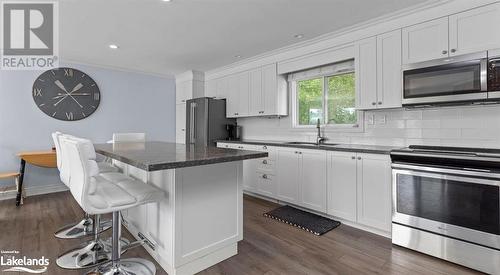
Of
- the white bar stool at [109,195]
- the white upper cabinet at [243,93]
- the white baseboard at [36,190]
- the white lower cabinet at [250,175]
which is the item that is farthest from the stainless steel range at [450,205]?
the white baseboard at [36,190]

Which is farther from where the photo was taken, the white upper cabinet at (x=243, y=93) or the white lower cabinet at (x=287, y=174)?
the white upper cabinet at (x=243, y=93)

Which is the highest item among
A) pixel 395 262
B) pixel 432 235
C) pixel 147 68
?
pixel 147 68

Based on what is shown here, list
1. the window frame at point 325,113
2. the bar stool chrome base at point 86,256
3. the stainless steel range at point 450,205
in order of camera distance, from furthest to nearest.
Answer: the window frame at point 325,113 → the bar stool chrome base at point 86,256 → the stainless steel range at point 450,205

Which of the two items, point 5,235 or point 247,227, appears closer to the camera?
point 5,235

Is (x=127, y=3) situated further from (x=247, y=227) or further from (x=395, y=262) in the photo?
(x=395, y=262)

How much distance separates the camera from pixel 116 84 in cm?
511

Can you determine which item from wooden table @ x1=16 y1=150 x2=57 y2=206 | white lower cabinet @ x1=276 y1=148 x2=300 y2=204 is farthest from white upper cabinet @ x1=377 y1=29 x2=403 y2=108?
wooden table @ x1=16 y1=150 x2=57 y2=206

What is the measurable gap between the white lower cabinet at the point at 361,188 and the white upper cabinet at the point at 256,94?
1.73 meters

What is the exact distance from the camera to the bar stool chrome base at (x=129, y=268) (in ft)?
6.04

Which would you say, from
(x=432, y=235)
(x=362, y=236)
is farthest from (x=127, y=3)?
(x=432, y=235)

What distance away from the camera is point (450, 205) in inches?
84.9

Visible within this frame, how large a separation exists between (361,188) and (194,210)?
6.01ft

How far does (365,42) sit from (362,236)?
2217mm

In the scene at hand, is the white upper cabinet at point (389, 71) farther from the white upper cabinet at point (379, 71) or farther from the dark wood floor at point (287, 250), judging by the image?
the dark wood floor at point (287, 250)
